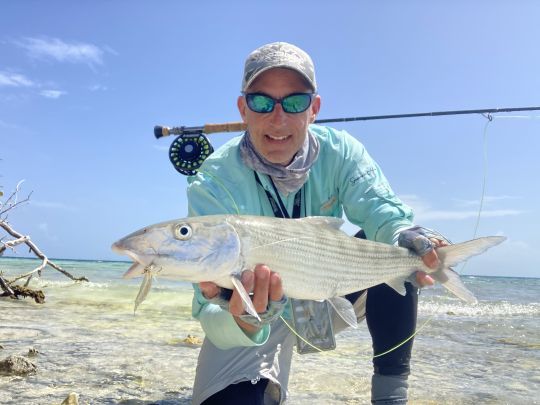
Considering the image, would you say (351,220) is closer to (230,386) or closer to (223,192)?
(223,192)

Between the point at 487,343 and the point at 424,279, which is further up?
the point at 424,279

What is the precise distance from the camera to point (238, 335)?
9.91 ft

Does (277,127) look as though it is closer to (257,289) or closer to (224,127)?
(257,289)

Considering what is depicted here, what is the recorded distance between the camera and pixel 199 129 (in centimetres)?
625

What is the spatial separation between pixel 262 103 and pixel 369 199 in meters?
1.09

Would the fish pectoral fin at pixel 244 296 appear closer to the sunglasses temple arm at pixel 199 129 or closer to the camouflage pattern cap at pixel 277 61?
the camouflage pattern cap at pixel 277 61

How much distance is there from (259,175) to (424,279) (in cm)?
140

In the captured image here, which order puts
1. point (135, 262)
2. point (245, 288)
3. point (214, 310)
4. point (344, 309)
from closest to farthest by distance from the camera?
point (135, 262), point (245, 288), point (344, 309), point (214, 310)

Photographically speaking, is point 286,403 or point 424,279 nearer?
point 424,279

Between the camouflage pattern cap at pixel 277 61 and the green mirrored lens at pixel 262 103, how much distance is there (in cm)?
13

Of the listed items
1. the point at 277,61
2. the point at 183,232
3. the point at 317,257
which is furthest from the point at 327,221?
the point at 277,61

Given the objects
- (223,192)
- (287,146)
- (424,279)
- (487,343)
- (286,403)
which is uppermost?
(287,146)

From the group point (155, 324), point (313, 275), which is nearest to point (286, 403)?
point (313, 275)

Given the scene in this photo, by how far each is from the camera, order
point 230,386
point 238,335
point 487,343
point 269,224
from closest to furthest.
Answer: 1. point 269,224
2. point 238,335
3. point 230,386
4. point 487,343
